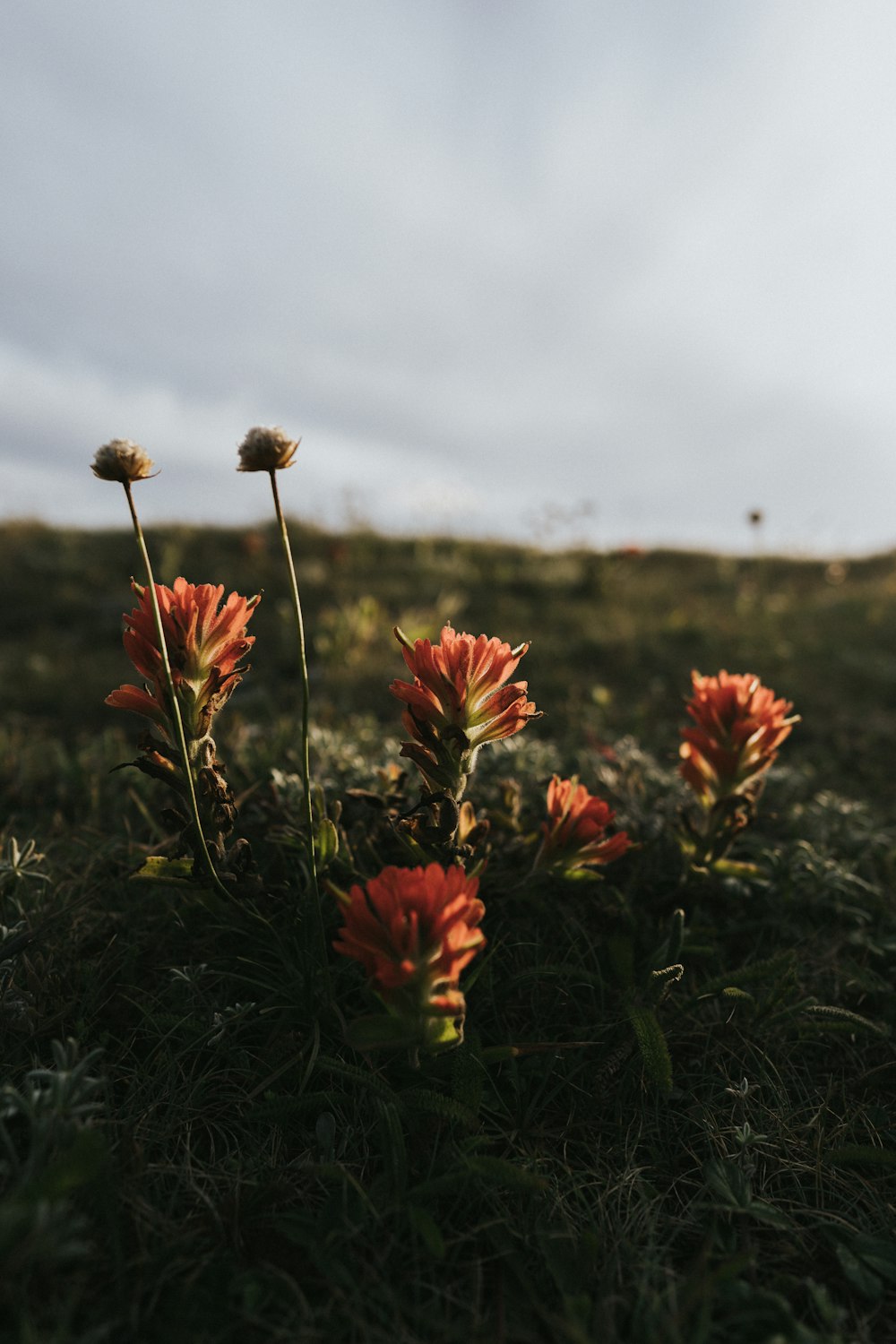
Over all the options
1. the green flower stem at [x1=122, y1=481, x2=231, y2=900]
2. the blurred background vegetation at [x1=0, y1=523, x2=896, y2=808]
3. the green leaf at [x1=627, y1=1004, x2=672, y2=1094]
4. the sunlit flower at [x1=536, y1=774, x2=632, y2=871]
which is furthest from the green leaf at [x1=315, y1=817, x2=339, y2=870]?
the blurred background vegetation at [x1=0, y1=523, x2=896, y2=808]

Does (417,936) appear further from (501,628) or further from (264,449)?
(501,628)

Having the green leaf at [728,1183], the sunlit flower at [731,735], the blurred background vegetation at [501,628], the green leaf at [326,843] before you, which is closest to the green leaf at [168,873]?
the green leaf at [326,843]

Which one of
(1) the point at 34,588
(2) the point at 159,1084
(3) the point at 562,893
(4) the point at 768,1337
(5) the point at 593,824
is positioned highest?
(1) the point at 34,588

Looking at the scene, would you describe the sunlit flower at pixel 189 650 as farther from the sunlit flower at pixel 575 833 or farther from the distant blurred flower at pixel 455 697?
the sunlit flower at pixel 575 833

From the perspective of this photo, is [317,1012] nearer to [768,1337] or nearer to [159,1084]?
[159,1084]

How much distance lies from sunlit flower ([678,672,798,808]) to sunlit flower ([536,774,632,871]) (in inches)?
13.8

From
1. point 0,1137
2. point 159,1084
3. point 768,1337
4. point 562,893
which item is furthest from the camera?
point 562,893

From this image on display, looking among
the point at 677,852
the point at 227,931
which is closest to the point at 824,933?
the point at 677,852

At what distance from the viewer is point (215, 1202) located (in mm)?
1369

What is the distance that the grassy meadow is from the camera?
3.98 ft

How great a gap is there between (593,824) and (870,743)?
9.44 feet

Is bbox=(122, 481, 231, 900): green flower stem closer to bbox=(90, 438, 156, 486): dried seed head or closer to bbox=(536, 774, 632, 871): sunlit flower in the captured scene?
bbox=(90, 438, 156, 486): dried seed head

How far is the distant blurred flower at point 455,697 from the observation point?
5.01 ft

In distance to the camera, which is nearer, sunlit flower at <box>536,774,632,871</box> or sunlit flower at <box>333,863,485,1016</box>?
sunlit flower at <box>333,863,485,1016</box>
